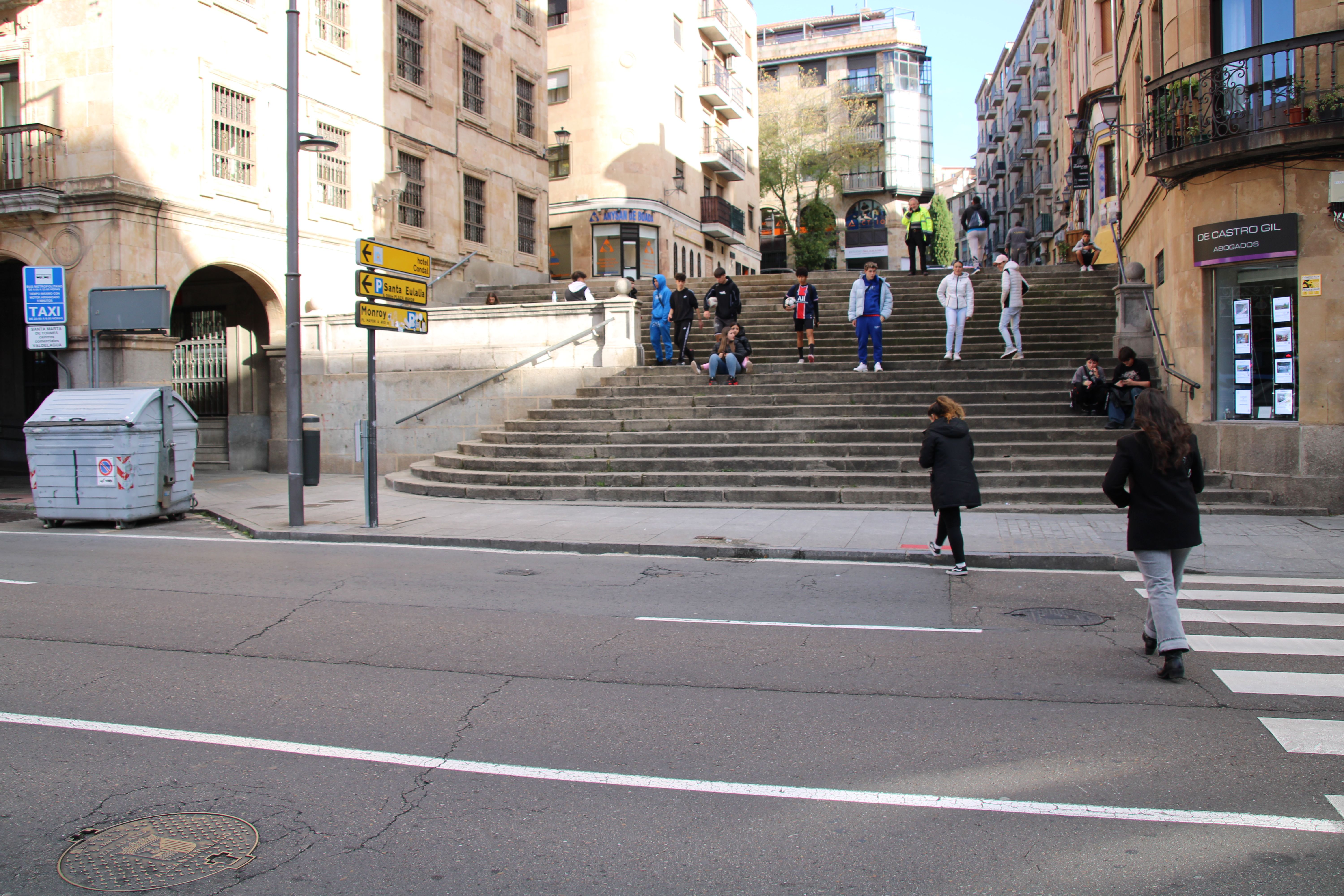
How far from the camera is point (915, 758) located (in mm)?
4410

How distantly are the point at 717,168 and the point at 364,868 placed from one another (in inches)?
1730

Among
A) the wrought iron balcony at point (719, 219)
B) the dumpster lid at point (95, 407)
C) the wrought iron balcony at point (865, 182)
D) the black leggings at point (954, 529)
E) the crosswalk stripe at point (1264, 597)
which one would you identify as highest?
the wrought iron balcony at point (865, 182)

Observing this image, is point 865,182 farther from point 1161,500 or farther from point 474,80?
point 1161,500

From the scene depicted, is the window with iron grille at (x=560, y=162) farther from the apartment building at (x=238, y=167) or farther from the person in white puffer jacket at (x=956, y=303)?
the person in white puffer jacket at (x=956, y=303)

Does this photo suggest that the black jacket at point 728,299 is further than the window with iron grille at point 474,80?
No

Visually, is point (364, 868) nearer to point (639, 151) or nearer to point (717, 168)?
point (639, 151)

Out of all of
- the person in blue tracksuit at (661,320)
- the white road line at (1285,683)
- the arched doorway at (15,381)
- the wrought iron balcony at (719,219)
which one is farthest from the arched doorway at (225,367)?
the wrought iron balcony at (719,219)

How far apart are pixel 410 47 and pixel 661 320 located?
484 inches

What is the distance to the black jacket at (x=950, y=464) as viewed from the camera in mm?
9070

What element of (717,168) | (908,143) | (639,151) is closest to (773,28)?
(908,143)

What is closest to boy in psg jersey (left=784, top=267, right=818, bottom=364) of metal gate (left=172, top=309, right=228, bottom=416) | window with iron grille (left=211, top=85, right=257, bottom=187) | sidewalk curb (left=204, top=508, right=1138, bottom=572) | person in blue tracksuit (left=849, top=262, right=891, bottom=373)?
person in blue tracksuit (left=849, top=262, right=891, bottom=373)

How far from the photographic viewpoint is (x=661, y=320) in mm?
18516

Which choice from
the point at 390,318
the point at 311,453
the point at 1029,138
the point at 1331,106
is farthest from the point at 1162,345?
the point at 1029,138

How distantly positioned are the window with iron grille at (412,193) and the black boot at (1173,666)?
22.1m
